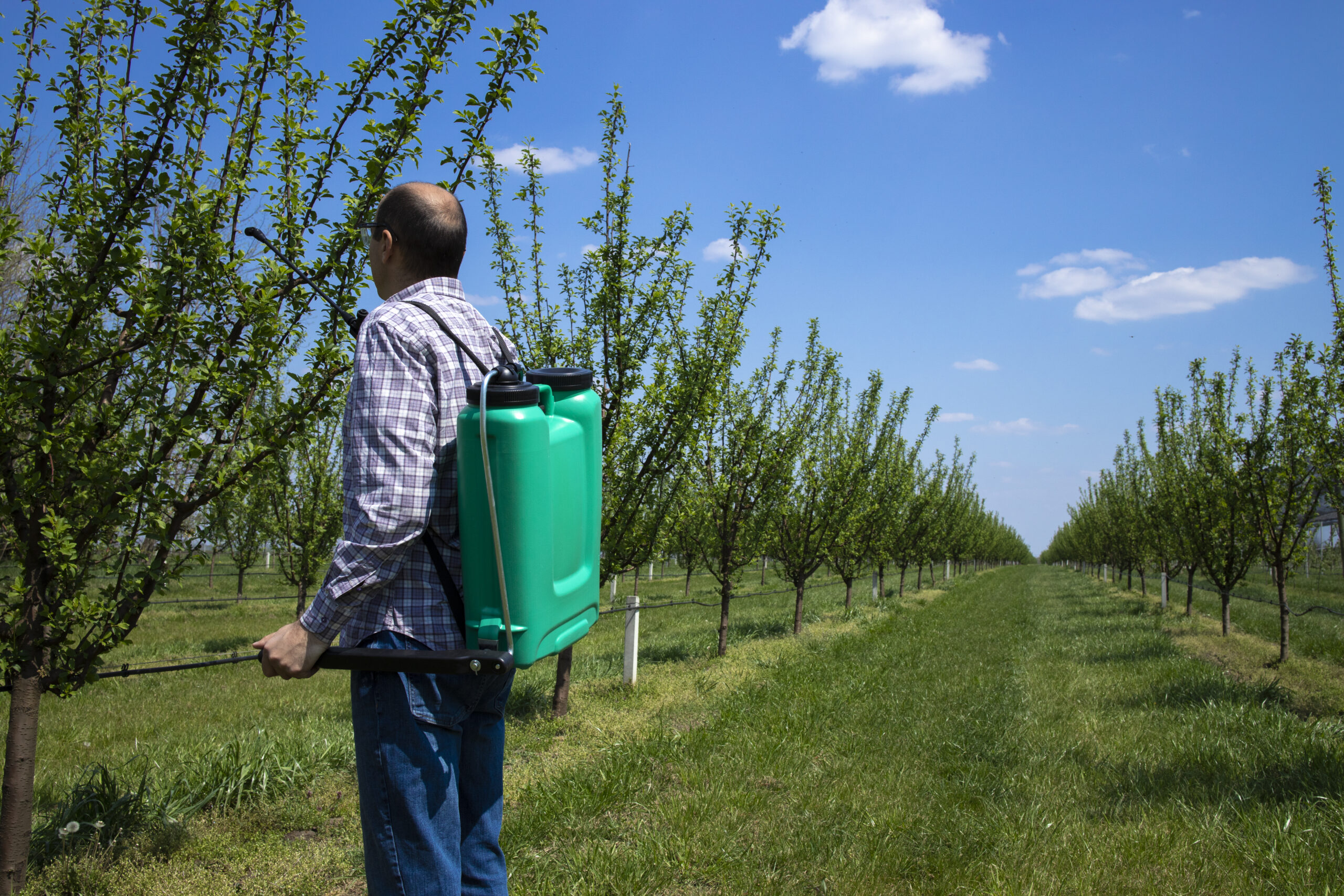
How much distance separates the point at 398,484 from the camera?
5.30ft

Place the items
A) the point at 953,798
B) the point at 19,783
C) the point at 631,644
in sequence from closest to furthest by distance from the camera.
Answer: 1. the point at 19,783
2. the point at 953,798
3. the point at 631,644

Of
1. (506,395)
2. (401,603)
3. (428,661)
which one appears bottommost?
(428,661)

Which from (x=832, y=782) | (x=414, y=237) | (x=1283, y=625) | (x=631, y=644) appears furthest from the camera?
(x=1283, y=625)

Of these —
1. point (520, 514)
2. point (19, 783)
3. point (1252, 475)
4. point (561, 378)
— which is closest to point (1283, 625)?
point (1252, 475)

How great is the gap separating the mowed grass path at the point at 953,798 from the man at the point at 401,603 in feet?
6.33

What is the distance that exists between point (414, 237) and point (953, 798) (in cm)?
448

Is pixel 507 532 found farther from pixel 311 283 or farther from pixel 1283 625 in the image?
pixel 1283 625

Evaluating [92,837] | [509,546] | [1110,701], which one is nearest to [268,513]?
[92,837]

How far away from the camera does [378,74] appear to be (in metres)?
3.69

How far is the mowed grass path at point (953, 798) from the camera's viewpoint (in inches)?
139

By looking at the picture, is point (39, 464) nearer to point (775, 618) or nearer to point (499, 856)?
point (499, 856)

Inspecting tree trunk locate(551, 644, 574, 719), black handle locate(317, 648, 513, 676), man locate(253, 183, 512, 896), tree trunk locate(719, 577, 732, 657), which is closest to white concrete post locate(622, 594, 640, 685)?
tree trunk locate(551, 644, 574, 719)

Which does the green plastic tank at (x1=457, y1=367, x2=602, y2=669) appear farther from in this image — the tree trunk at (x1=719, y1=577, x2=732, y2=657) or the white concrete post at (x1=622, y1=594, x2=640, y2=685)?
the tree trunk at (x1=719, y1=577, x2=732, y2=657)

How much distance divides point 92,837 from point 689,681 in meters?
5.87
